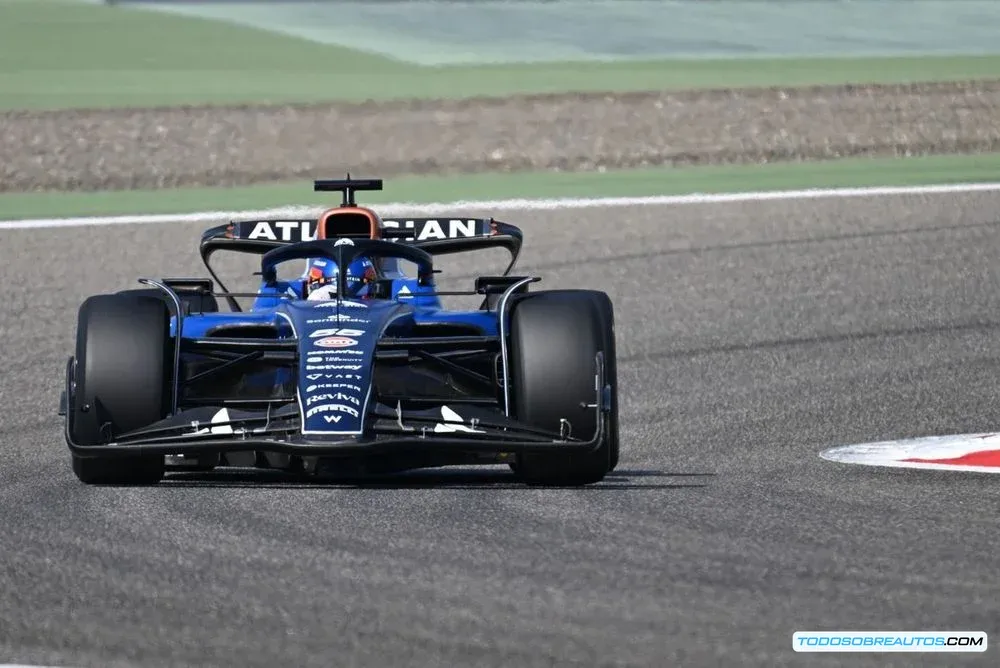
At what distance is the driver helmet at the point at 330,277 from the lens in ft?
34.6

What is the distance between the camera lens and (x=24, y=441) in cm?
1116

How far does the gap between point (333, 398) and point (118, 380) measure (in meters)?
0.95

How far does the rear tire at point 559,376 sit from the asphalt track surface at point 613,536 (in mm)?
133

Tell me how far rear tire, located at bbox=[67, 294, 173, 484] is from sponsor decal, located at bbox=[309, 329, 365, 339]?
25.1 inches

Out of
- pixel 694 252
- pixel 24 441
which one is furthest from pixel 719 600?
pixel 694 252

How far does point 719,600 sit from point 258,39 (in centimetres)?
2646

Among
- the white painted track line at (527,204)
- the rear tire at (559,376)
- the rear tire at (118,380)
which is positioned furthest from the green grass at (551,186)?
the rear tire at (559,376)

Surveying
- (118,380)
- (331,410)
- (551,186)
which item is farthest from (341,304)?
(551,186)

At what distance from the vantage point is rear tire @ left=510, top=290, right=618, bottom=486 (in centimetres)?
921

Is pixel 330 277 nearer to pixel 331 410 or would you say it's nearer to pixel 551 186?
pixel 331 410

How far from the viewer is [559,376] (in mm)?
9234

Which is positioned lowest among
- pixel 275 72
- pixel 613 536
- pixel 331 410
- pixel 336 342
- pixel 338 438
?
pixel 613 536

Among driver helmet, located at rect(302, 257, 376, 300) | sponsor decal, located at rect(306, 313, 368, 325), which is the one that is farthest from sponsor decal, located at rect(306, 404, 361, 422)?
driver helmet, located at rect(302, 257, 376, 300)

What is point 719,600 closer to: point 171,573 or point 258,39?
point 171,573
